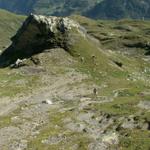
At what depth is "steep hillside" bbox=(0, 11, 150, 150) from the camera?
171 feet

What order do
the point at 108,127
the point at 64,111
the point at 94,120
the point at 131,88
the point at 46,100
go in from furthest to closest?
the point at 131,88
the point at 46,100
the point at 64,111
the point at 94,120
the point at 108,127

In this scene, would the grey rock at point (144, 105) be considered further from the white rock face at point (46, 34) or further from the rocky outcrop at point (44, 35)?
the white rock face at point (46, 34)

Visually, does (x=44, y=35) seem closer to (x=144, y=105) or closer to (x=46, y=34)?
(x=46, y=34)

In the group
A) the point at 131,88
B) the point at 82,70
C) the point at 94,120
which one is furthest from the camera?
the point at 82,70

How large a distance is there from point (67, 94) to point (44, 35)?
33.2m

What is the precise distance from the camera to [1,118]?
6309 centimetres

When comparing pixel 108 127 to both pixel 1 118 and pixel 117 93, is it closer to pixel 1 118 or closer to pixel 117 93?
pixel 1 118

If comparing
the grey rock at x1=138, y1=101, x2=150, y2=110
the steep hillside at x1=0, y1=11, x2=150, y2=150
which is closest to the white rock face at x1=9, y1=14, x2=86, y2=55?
the steep hillside at x1=0, y1=11, x2=150, y2=150

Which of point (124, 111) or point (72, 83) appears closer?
point (124, 111)

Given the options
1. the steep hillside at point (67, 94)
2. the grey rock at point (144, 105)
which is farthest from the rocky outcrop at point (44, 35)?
the grey rock at point (144, 105)

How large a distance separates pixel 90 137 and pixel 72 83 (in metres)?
36.7

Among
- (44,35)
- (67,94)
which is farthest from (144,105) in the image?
(44,35)

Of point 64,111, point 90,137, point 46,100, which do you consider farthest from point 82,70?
point 90,137

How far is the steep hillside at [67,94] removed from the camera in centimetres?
5216
